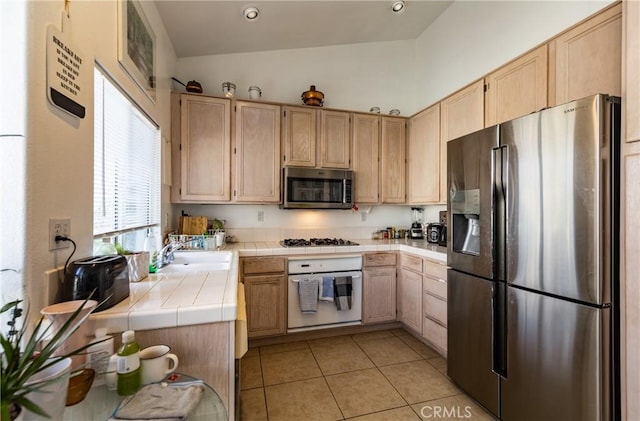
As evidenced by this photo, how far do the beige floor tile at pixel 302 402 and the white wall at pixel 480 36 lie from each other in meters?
2.99

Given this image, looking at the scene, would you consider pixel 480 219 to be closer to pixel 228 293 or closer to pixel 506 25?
pixel 228 293

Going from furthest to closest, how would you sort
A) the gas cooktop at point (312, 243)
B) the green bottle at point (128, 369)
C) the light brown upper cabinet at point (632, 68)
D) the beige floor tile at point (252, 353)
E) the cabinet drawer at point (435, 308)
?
the gas cooktop at point (312, 243) < the beige floor tile at point (252, 353) < the cabinet drawer at point (435, 308) < the light brown upper cabinet at point (632, 68) < the green bottle at point (128, 369)

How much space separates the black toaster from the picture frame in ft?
3.47

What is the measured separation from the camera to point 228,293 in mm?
1277

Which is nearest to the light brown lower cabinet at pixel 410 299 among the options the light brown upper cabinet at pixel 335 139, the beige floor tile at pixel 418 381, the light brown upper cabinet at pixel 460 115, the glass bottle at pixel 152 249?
the beige floor tile at pixel 418 381

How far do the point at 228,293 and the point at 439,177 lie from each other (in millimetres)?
2379

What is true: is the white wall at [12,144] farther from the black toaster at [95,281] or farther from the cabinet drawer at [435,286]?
the cabinet drawer at [435,286]

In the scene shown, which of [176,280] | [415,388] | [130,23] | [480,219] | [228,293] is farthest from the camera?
[415,388]

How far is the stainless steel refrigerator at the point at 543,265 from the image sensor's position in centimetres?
129

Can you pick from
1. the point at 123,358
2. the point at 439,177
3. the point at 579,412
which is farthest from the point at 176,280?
the point at 439,177

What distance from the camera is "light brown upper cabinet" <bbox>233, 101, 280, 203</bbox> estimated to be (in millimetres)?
2926

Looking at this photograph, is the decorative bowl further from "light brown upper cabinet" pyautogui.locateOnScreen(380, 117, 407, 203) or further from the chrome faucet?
the chrome faucet

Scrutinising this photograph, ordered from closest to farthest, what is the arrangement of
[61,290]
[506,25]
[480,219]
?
[61,290] → [480,219] → [506,25]

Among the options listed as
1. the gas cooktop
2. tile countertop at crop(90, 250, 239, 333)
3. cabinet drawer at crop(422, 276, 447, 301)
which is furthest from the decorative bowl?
tile countertop at crop(90, 250, 239, 333)
